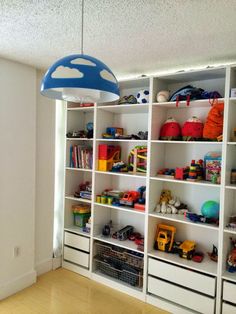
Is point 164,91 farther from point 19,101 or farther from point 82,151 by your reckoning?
point 19,101

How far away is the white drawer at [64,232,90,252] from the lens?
3.24m

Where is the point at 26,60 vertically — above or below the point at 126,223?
above

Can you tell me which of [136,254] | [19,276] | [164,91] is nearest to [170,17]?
[164,91]

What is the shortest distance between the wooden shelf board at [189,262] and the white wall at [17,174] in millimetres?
1393

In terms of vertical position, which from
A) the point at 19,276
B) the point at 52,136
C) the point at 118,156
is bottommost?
the point at 19,276

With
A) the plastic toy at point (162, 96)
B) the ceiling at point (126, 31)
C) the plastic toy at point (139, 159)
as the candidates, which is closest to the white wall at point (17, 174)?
the ceiling at point (126, 31)

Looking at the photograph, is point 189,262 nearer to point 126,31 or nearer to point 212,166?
point 212,166

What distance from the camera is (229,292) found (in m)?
2.30

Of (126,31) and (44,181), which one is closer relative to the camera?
(126,31)

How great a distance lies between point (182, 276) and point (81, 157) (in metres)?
1.73

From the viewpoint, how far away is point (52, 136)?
327 centimetres

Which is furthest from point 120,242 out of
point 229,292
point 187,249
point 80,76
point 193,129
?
point 80,76

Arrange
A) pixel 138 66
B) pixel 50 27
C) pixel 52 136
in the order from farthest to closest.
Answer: pixel 52 136, pixel 138 66, pixel 50 27

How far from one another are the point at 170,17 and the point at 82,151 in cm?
196
